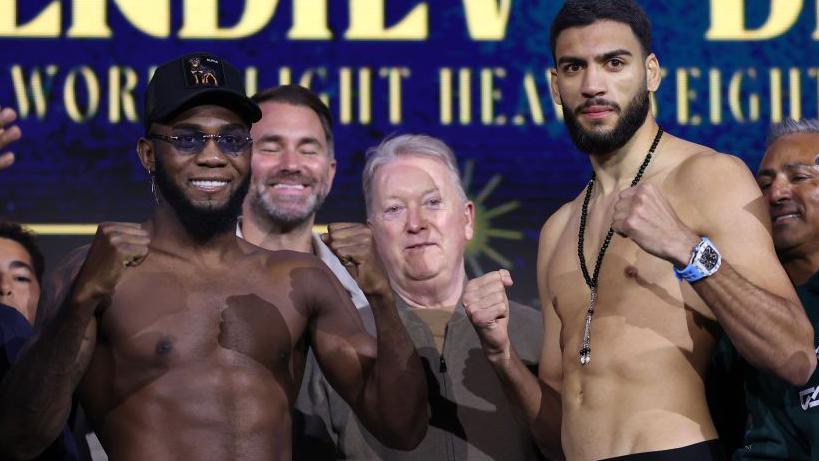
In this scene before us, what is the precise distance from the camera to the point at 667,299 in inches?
88.4

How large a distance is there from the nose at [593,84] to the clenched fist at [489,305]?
0.38 m

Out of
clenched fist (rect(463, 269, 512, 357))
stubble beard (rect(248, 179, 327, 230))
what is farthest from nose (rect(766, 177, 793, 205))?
stubble beard (rect(248, 179, 327, 230))

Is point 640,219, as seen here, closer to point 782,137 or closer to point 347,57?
point 782,137

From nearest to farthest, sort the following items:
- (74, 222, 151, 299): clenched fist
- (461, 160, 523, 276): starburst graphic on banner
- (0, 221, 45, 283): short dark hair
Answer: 1. (74, 222, 151, 299): clenched fist
2. (0, 221, 45, 283): short dark hair
3. (461, 160, 523, 276): starburst graphic on banner

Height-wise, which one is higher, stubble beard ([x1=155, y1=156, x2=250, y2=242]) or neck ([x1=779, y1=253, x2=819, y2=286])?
stubble beard ([x1=155, y1=156, x2=250, y2=242])

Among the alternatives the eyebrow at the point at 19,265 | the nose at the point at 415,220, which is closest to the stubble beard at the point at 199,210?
the nose at the point at 415,220

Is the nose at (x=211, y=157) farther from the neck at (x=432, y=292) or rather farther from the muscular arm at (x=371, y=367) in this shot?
the neck at (x=432, y=292)

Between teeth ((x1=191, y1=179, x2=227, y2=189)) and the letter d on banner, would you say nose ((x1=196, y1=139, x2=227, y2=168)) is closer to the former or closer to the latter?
teeth ((x1=191, y1=179, x2=227, y2=189))

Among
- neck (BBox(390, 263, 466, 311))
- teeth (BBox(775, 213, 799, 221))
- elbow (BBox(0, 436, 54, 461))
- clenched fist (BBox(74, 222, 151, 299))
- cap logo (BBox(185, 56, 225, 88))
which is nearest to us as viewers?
clenched fist (BBox(74, 222, 151, 299))

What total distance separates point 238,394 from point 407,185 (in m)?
0.86

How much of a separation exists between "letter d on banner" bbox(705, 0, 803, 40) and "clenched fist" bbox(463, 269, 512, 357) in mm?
1888

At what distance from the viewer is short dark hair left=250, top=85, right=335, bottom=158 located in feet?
11.0

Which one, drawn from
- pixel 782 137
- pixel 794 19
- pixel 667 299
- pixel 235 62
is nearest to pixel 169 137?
pixel 667 299

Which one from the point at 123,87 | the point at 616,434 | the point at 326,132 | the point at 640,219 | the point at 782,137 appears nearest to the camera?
the point at 640,219
